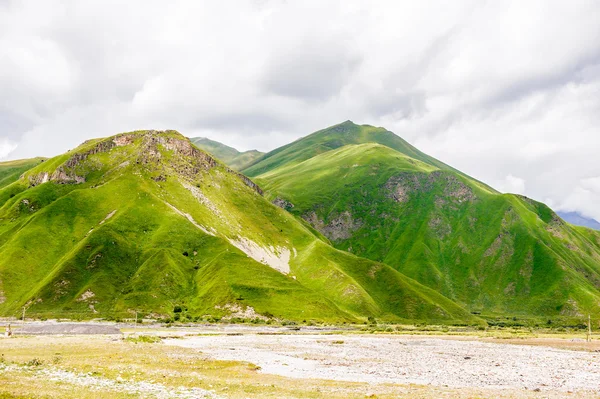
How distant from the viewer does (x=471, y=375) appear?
158 ft

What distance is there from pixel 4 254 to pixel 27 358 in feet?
556

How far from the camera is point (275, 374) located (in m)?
45.3

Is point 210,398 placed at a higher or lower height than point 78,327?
higher

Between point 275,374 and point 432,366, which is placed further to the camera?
point 432,366

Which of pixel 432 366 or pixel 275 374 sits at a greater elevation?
pixel 275 374

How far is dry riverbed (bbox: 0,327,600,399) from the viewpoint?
33656mm

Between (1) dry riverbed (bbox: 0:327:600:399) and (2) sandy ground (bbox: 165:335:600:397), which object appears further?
(2) sandy ground (bbox: 165:335:600:397)

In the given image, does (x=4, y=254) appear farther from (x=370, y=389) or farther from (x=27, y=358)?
(x=370, y=389)

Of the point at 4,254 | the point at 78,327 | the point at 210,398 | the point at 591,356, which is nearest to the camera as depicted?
the point at 210,398

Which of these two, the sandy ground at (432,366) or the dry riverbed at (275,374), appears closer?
the dry riverbed at (275,374)

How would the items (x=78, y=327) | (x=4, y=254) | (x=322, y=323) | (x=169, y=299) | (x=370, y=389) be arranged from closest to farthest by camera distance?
(x=370, y=389) → (x=78, y=327) → (x=322, y=323) → (x=169, y=299) → (x=4, y=254)

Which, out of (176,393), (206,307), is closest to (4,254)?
(206,307)

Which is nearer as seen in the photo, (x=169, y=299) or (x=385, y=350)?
(x=385, y=350)

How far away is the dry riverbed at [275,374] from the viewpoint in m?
33.7
